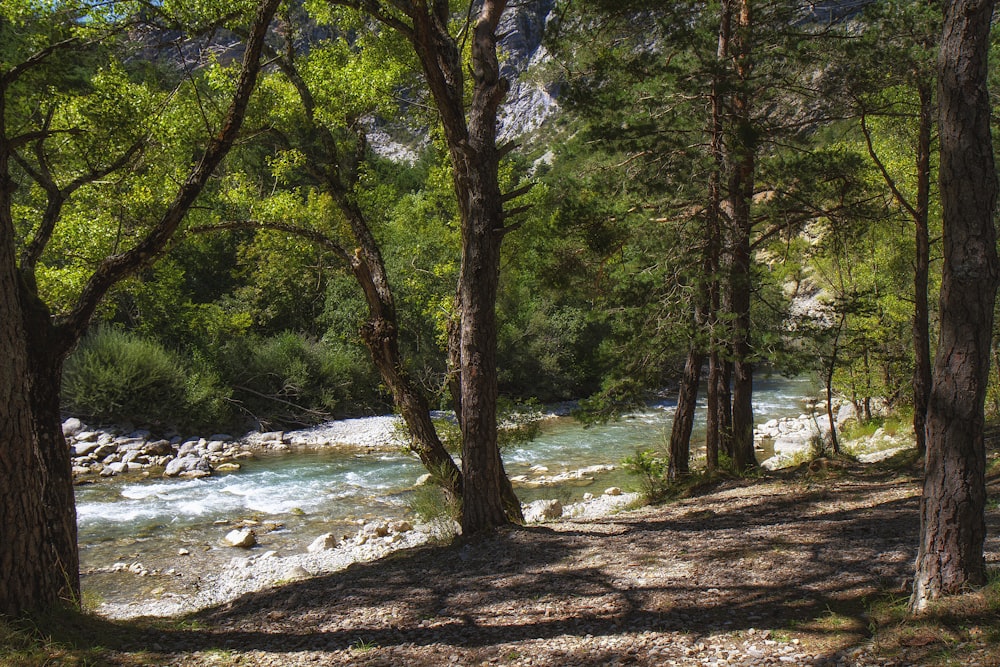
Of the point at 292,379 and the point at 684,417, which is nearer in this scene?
the point at 684,417

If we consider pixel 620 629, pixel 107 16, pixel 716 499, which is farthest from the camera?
pixel 716 499

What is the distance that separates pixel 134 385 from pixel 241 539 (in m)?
9.80

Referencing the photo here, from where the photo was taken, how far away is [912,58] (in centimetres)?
805

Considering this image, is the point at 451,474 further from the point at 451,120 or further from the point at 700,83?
the point at 700,83

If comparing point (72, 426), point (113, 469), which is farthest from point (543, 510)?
point (72, 426)

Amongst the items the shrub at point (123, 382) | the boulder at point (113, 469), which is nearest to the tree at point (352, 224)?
A: the boulder at point (113, 469)

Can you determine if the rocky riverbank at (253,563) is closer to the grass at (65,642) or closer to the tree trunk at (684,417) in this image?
the tree trunk at (684,417)

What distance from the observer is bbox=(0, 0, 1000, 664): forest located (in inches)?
157

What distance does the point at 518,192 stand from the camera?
6.80 m

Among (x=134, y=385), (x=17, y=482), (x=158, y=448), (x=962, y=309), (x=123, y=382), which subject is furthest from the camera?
(x=134, y=385)

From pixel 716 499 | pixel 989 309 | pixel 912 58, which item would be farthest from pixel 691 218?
pixel 989 309

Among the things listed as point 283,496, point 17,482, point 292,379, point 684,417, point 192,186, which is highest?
point 192,186

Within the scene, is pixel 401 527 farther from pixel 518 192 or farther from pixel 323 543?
pixel 518 192

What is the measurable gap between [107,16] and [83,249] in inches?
112
